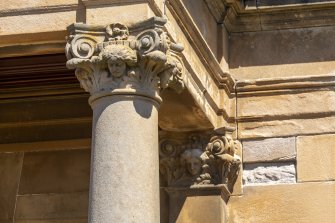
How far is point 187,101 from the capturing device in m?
12.0

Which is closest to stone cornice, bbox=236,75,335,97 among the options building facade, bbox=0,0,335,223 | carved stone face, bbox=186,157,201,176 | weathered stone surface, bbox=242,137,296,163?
building facade, bbox=0,0,335,223

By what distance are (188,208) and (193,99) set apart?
149 cm

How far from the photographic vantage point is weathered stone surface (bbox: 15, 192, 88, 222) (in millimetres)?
13492

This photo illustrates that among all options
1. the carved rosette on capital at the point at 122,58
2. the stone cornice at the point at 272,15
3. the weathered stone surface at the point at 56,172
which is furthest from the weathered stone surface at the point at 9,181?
the carved rosette on capital at the point at 122,58

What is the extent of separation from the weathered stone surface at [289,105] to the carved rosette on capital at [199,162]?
529 mm

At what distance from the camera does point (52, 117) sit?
13812 millimetres

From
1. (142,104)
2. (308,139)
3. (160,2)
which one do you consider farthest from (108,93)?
(308,139)

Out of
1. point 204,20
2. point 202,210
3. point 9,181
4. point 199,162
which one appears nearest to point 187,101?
point 199,162

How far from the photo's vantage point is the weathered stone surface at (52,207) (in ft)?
44.3

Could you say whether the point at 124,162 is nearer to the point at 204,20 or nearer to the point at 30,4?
the point at 30,4

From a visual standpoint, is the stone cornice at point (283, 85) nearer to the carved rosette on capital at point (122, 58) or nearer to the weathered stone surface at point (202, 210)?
the weathered stone surface at point (202, 210)

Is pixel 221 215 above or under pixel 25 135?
under

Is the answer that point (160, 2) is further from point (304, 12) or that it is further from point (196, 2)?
point (304, 12)

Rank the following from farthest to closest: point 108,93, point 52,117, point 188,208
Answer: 1. point 52,117
2. point 188,208
3. point 108,93
